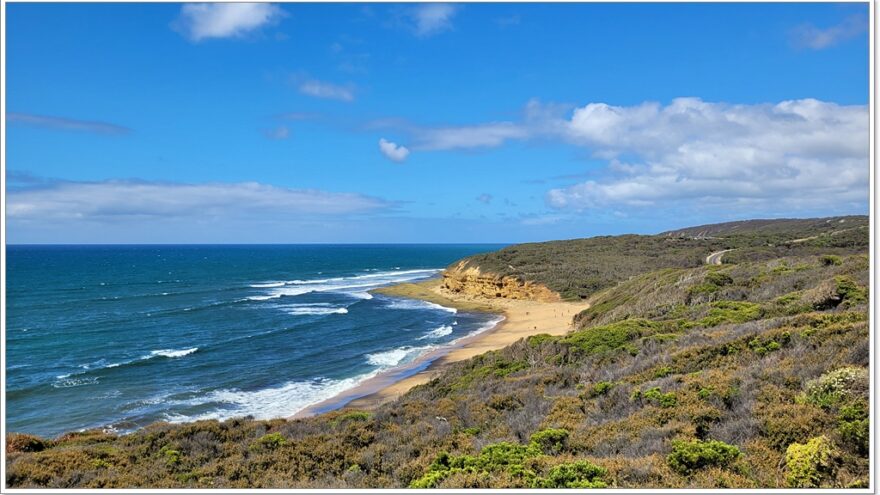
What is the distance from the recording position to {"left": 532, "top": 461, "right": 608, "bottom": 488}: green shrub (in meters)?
6.55

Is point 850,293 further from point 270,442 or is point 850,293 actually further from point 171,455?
point 171,455

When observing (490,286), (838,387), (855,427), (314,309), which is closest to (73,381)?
(314,309)

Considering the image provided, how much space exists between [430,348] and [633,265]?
4116 cm

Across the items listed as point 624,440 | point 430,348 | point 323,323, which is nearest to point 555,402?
point 624,440

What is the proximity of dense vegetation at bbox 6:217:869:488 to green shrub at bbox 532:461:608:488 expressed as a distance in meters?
0.02

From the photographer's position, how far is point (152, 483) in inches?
323

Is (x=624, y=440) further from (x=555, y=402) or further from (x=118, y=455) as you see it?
(x=118, y=455)

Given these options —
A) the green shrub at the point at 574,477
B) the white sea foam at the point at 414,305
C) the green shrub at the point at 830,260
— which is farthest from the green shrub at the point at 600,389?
the white sea foam at the point at 414,305

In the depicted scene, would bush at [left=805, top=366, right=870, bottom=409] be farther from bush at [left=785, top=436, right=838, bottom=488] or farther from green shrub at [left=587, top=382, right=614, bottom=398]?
green shrub at [left=587, top=382, right=614, bottom=398]

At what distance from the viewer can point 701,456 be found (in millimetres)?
6867

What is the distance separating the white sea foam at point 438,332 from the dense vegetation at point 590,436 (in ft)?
81.6

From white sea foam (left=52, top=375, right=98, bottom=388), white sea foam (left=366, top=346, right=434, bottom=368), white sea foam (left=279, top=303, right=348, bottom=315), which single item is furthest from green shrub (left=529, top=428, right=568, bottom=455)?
white sea foam (left=279, top=303, right=348, bottom=315)

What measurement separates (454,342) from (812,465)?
31.7m

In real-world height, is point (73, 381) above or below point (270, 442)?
below
